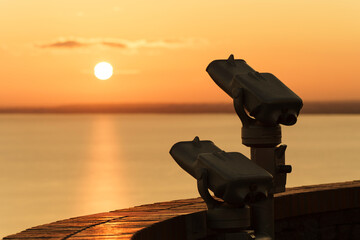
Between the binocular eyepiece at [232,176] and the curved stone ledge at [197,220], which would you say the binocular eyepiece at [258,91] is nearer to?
the binocular eyepiece at [232,176]

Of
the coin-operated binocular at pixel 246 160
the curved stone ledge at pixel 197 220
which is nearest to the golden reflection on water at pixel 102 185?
the curved stone ledge at pixel 197 220

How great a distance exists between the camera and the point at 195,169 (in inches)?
196

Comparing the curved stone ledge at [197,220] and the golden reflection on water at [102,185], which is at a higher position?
the golden reflection on water at [102,185]

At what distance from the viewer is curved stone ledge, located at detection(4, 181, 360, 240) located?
505 centimetres

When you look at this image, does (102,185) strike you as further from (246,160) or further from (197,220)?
(246,160)

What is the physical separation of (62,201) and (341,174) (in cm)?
1881

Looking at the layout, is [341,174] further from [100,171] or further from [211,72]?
[211,72]

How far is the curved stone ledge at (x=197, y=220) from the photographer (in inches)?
199

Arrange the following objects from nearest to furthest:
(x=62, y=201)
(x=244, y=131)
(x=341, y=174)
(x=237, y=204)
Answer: (x=237, y=204), (x=244, y=131), (x=62, y=201), (x=341, y=174)

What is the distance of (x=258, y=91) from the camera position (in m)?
5.06

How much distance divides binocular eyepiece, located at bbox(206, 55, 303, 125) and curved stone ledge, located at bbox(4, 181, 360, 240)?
838 mm

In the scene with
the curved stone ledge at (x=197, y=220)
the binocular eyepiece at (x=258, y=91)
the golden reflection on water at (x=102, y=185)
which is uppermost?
the golden reflection on water at (x=102, y=185)

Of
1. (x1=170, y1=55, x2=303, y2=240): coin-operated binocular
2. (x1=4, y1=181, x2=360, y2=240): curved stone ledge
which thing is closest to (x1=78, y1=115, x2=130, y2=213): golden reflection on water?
(x1=4, y1=181, x2=360, y2=240): curved stone ledge

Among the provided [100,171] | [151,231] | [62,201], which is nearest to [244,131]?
[151,231]
